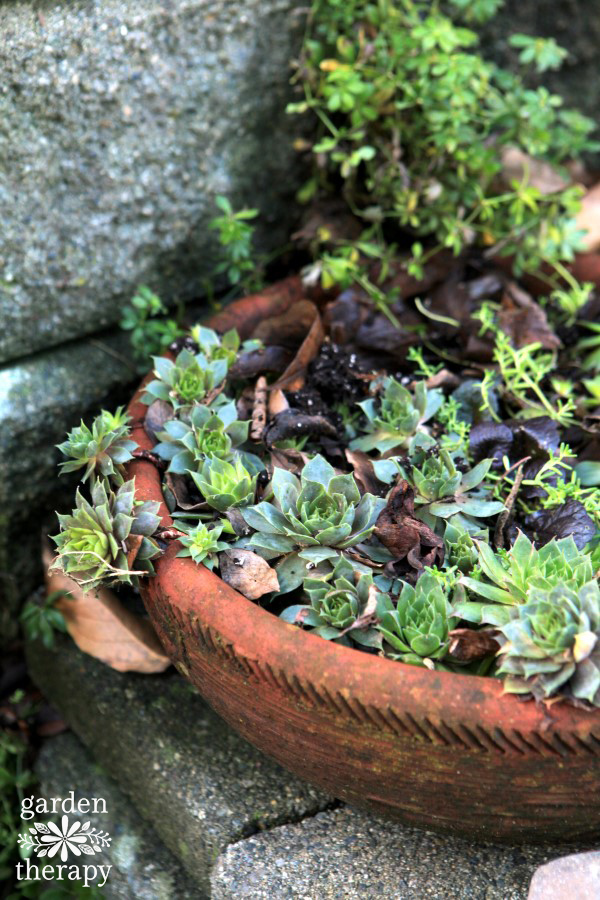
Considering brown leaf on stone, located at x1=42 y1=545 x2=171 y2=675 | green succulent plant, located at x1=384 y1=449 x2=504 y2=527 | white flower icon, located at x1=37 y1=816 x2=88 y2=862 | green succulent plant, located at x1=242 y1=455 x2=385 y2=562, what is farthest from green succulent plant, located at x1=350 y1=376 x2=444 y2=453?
white flower icon, located at x1=37 y1=816 x2=88 y2=862

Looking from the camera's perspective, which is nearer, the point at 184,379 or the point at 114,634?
the point at 184,379

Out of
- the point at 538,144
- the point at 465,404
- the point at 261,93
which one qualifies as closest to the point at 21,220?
the point at 261,93

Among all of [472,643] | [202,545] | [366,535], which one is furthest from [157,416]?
[472,643]

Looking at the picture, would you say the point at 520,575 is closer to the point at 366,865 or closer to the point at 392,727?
the point at 392,727

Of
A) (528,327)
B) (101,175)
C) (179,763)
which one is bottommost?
(179,763)

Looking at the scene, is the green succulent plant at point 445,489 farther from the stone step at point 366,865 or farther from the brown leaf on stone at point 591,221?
the brown leaf on stone at point 591,221

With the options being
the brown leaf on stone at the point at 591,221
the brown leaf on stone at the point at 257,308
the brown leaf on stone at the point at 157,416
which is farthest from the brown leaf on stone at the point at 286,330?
the brown leaf on stone at the point at 591,221
